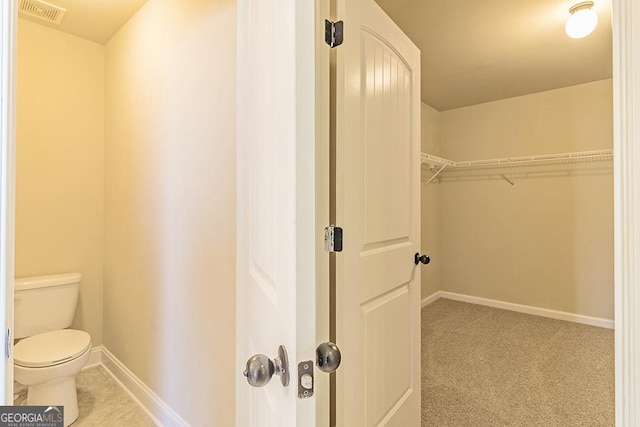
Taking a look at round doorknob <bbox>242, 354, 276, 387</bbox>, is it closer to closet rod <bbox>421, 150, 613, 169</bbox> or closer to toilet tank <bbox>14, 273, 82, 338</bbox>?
toilet tank <bbox>14, 273, 82, 338</bbox>

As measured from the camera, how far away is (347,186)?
1132 mm

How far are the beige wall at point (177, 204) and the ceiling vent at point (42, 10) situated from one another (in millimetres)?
325

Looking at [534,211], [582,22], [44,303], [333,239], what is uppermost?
[582,22]

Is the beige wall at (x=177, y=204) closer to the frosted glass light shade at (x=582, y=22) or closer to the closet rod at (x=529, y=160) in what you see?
the frosted glass light shade at (x=582, y=22)

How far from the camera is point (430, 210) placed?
3.91m

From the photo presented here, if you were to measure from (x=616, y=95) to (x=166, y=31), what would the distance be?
197 centimetres

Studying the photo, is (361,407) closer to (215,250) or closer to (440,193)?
(215,250)

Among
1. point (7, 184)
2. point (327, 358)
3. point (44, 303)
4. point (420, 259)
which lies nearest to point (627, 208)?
point (327, 358)

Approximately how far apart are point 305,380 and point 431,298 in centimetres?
377

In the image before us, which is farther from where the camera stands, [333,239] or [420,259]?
[420,259]

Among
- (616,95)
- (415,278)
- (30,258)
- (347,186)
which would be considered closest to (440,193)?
(415,278)

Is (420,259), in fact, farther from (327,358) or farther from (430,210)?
(430,210)

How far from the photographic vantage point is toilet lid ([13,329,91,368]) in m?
1.60

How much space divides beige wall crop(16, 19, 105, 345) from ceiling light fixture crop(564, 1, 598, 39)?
131 inches
